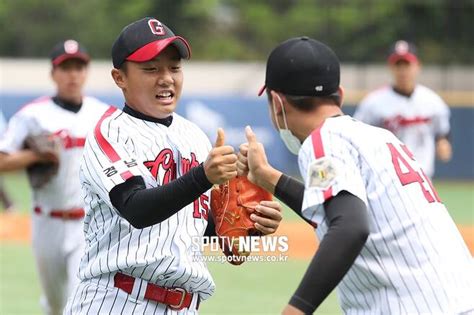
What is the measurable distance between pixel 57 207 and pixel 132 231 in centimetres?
344

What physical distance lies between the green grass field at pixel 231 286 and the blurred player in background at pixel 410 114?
1849 millimetres

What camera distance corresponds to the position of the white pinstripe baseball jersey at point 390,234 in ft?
11.0

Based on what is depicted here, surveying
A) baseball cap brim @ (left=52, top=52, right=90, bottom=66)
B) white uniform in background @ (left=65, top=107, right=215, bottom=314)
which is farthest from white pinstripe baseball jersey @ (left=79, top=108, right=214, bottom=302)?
baseball cap brim @ (left=52, top=52, right=90, bottom=66)

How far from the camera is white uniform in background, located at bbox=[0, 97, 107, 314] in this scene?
23.7 ft

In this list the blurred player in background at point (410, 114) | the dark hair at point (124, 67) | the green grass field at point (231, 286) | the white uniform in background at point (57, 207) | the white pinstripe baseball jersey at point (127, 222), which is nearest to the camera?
the white pinstripe baseball jersey at point (127, 222)

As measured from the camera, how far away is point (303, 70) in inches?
137

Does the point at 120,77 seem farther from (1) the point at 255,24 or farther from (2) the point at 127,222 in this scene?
(1) the point at 255,24

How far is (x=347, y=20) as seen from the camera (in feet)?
83.4

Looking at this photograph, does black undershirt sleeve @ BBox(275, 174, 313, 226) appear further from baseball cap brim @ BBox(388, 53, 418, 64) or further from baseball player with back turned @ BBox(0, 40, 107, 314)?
baseball cap brim @ BBox(388, 53, 418, 64)

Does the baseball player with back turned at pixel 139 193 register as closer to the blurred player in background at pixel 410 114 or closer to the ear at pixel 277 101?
the ear at pixel 277 101

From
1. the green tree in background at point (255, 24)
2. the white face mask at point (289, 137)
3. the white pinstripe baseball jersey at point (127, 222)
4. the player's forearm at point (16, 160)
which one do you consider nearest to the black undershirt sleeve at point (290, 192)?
the white face mask at point (289, 137)

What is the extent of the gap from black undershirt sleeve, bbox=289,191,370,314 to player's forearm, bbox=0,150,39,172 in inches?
167

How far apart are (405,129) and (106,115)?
779cm

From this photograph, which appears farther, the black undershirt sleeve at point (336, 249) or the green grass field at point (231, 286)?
the green grass field at point (231, 286)
